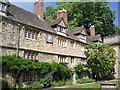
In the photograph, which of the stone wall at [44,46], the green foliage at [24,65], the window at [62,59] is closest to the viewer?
the green foliage at [24,65]

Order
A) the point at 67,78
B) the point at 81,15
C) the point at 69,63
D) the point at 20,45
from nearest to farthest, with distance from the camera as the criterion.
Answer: the point at 20,45, the point at 67,78, the point at 69,63, the point at 81,15

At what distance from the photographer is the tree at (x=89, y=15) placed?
116ft

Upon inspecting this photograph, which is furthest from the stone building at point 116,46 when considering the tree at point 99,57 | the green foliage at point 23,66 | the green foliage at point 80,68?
the green foliage at point 23,66

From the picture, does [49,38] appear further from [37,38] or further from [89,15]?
[89,15]

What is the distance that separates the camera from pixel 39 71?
48.9ft

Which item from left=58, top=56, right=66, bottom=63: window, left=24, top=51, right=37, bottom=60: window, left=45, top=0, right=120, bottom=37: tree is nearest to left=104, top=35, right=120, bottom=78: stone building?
left=45, top=0, right=120, bottom=37: tree

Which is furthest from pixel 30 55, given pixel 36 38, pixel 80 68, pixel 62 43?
pixel 80 68

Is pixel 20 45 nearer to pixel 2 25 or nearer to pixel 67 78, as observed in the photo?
pixel 2 25

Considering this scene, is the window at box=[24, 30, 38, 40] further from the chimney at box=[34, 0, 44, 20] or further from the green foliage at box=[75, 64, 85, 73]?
the green foliage at box=[75, 64, 85, 73]

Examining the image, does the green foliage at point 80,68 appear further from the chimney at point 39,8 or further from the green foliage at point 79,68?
the chimney at point 39,8

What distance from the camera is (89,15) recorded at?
3656cm

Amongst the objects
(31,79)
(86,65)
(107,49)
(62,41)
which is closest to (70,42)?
(62,41)

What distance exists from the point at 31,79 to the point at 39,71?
1.14 meters

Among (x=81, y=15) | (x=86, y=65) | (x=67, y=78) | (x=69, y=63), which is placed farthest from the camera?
(x=81, y=15)
